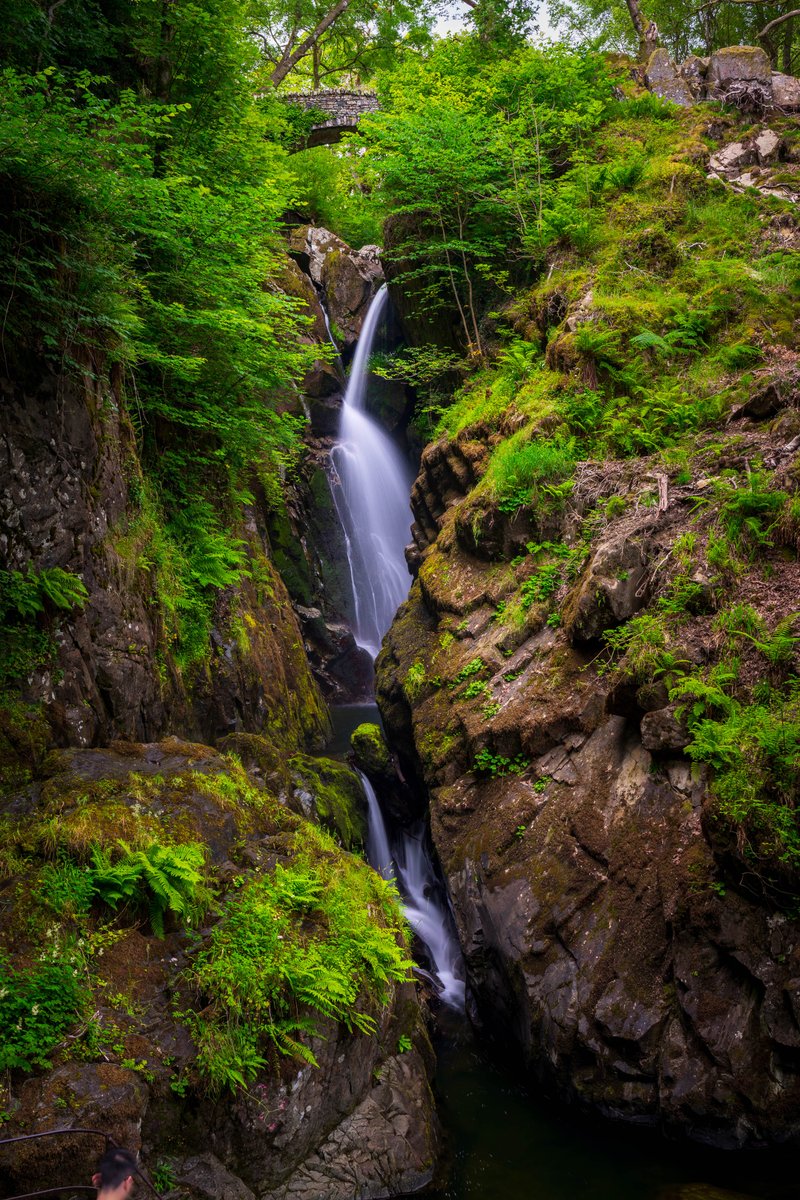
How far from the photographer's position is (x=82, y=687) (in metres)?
6.23

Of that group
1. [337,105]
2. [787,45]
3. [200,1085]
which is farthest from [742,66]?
[200,1085]

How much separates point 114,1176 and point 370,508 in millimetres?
15958

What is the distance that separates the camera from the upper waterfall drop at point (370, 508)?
1756cm

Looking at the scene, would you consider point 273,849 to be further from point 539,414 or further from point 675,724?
point 539,414

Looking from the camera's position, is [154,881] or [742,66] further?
[742,66]

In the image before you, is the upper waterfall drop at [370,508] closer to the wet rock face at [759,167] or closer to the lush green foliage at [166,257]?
the lush green foliage at [166,257]

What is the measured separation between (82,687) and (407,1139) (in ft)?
14.1

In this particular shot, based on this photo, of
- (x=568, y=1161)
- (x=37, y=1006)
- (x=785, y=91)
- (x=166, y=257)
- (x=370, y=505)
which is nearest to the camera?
(x=37, y=1006)

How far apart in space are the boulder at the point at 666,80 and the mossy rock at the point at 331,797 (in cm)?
1479

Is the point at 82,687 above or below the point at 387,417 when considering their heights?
below

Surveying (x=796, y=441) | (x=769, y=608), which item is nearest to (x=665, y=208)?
(x=796, y=441)

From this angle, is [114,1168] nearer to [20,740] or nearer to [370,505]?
[20,740]

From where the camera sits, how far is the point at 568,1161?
5.26 metres

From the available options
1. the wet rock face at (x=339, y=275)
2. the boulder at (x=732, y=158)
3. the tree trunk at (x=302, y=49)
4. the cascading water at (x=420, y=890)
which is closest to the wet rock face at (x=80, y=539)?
the cascading water at (x=420, y=890)
